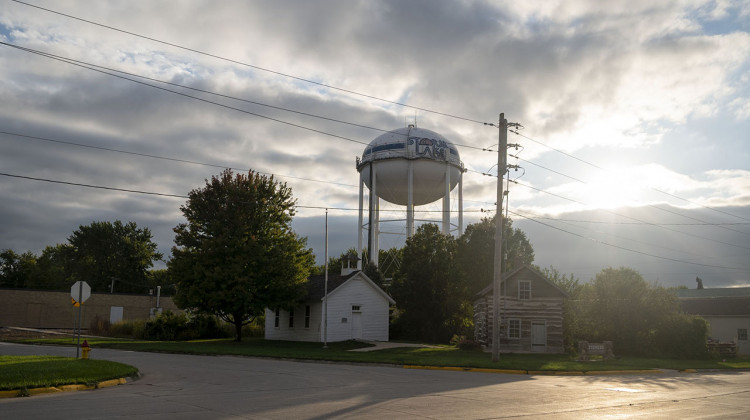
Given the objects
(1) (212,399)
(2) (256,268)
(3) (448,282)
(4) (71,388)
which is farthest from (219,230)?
(1) (212,399)

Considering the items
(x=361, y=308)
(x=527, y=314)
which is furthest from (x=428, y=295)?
(x=527, y=314)

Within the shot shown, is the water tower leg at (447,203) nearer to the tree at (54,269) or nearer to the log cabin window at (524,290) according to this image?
the log cabin window at (524,290)

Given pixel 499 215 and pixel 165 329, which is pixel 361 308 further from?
pixel 499 215

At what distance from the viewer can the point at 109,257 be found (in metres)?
98.2

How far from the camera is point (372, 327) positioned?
1817 inches

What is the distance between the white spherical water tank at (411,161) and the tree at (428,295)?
835 centimetres

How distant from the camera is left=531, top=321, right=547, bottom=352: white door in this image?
3725 centimetres

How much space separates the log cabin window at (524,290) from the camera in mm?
37719

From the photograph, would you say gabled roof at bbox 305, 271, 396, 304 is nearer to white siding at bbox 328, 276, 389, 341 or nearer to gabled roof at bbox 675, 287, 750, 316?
white siding at bbox 328, 276, 389, 341

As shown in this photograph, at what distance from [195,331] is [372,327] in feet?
49.9

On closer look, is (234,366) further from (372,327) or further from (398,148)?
(398,148)

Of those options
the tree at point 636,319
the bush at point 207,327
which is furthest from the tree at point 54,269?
the tree at point 636,319

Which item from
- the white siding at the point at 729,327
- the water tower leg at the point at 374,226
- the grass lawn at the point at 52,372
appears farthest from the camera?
the water tower leg at the point at 374,226

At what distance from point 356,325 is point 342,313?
1562 mm
